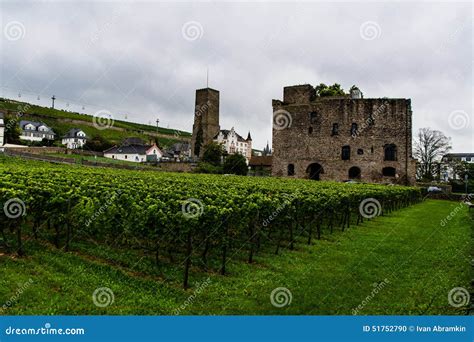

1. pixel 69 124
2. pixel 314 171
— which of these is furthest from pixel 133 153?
pixel 69 124

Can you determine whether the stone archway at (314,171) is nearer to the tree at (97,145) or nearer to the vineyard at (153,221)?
the vineyard at (153,221)

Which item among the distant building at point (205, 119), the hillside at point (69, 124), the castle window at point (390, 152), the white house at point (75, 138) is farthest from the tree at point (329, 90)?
the white house at point (75, 138)

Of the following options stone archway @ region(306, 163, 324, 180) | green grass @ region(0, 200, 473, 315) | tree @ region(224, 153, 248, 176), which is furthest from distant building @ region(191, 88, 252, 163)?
green grass @ region(0, 200, 473, 315)

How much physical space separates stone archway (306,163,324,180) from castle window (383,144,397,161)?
8.68 m

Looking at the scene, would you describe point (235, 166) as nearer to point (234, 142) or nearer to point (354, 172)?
point (354, 172)

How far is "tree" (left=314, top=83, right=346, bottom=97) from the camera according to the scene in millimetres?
61744

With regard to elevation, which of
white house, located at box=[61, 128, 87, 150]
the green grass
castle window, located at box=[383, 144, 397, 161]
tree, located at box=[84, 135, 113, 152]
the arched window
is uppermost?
white house, located at box=[61, 128, 87, 150]

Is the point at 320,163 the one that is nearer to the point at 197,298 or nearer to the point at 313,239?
the point at 313,239

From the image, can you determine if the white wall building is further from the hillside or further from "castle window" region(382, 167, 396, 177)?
"castle window" region(382, 167, 396, 177)

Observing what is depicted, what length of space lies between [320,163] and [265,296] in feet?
148

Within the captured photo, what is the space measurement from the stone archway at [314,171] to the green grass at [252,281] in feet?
129

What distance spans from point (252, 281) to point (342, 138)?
44067mm

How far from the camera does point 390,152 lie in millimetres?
Result: 47125

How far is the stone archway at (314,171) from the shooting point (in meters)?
51.4
